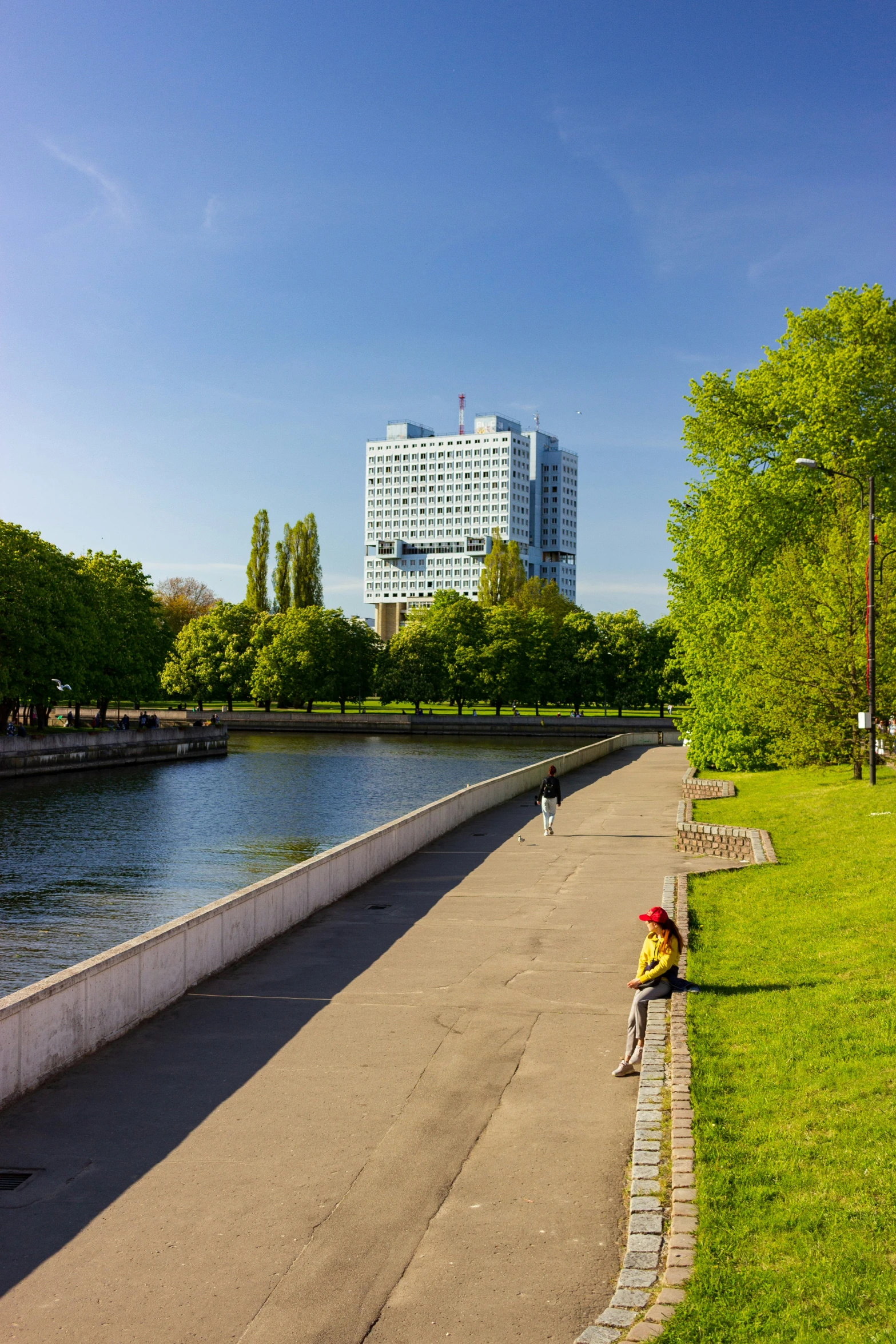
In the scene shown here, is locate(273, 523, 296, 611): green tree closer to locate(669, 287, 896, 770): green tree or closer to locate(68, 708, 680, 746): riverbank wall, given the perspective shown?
locate(68, 708, 680, 746): riverbank wall

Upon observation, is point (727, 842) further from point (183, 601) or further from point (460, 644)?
point (183, 601)

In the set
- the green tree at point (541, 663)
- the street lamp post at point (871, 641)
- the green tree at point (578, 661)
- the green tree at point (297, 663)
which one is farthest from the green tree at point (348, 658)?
the street lamp post at point (871, 641)

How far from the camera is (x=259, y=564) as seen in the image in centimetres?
13738

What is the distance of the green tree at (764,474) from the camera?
37.0 metres

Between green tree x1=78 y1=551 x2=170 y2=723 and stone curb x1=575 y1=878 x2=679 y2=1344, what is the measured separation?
2482 inches

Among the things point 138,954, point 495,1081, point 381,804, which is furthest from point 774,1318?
point 381,804

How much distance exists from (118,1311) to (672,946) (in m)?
6.56

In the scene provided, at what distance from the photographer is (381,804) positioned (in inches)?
2039

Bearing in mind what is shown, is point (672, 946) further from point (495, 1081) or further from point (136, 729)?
point (136, 729)

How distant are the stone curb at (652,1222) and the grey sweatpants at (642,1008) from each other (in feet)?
0.58

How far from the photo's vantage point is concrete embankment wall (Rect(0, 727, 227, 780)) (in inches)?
2287

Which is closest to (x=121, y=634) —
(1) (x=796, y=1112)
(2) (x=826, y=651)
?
(2) (x=826, y=651)

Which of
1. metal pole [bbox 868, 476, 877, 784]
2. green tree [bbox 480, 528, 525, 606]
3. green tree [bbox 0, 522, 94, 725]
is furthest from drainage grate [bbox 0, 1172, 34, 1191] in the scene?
green tree [bbox 480, 528, 525, 606]

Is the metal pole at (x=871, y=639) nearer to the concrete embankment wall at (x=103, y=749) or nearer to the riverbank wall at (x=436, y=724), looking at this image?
the concrete embankment wall at (x=103, y=749)
